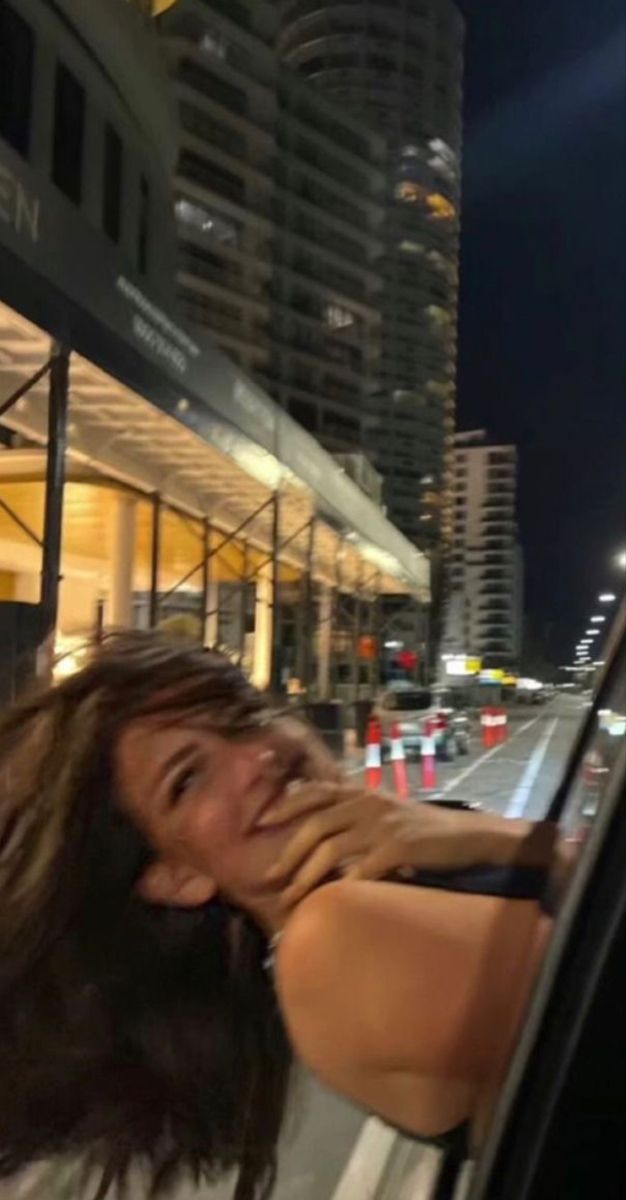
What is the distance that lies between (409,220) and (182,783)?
10138cm

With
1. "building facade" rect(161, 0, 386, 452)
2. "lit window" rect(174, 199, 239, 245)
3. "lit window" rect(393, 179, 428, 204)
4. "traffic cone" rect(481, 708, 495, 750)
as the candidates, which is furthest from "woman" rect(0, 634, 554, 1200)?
"lit window" rect(393, 179, 428, 204)

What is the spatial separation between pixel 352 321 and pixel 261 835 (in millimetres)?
100756

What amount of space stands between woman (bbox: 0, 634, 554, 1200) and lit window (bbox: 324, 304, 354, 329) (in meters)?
96.0

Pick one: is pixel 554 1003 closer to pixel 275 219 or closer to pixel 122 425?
pixel 122 425

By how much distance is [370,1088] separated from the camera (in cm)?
133

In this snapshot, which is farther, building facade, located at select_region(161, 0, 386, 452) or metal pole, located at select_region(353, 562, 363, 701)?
building facade, located at select_region(161, 0, 386, 452)

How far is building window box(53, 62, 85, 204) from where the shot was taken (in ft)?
87.7

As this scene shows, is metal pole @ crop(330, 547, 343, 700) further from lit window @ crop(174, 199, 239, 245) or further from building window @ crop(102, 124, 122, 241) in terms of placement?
lit window @ crop(174, 199, 239, 245)

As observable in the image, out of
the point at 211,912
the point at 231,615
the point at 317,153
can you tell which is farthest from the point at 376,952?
the point at 317,153

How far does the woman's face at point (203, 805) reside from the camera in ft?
5.07

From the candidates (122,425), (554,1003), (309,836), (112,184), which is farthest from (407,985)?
(112,184)

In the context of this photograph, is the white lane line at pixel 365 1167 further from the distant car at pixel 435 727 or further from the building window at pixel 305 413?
the building window at pixel 305 413

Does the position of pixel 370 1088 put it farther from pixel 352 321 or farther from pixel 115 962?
pixel 352 321

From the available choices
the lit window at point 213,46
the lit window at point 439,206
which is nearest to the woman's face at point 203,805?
the lit window at point 439,206
